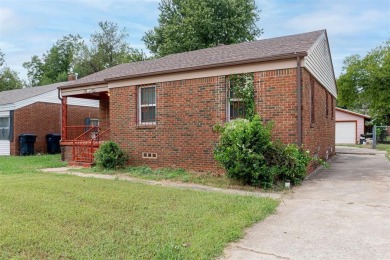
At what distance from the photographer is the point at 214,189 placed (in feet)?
24.1

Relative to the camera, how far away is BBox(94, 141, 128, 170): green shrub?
10.5 m

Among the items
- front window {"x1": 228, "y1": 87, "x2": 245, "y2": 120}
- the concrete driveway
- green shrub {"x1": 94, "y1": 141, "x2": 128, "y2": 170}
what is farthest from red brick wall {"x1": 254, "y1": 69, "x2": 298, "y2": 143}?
green shrub {"x1": 94, "y1": 141, "x2": 128, "y2": 170}

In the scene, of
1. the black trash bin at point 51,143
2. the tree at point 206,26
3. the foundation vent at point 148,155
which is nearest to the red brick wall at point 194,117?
the foundation vent at point 148,155

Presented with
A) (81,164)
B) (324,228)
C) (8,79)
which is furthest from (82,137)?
(8,79)

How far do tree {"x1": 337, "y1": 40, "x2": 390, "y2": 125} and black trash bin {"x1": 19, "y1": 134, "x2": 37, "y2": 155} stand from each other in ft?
98.4

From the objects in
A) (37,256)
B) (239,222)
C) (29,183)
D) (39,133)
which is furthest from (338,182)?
(39,133)

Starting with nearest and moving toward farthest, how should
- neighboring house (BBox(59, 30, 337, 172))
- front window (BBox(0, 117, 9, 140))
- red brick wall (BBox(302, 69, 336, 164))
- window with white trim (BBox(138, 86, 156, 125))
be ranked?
neighboring house (BBox(59, 30, 337, 172)), red brick wall (BBox(302, 69, 336, 164)), window with white trim (BBox(138, 86, 156, 125)), front window (BBox(0, 117, 9, 140))

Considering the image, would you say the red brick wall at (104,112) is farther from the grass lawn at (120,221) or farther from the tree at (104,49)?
the tree at (104,49)

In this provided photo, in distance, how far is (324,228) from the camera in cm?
448

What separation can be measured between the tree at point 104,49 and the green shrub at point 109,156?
31.6 meters

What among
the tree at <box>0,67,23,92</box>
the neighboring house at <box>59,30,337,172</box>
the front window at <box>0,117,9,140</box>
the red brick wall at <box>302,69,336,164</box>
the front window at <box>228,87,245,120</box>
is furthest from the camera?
the tree at <box>0,67,23,92</box>

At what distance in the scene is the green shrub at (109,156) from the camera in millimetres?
10477

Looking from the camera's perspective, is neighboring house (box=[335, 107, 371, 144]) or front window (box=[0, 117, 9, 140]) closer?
front window (box=[0, 117, 9, 140])

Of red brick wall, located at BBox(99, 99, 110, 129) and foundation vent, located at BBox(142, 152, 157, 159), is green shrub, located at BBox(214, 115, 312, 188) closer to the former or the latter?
foundation vent, located at BBox(142, 152, 157, 159)
